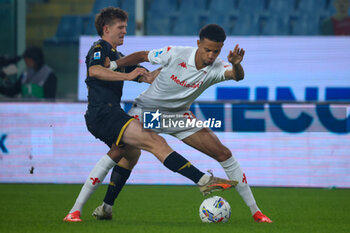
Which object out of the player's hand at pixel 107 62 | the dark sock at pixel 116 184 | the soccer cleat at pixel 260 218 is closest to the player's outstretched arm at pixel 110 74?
the player's hand at pixel 107 62

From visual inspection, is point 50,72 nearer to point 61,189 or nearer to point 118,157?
point 61,189

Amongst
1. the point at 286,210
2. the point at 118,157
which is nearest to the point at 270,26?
the point at 286,210

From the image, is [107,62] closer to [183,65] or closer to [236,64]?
[183,65]

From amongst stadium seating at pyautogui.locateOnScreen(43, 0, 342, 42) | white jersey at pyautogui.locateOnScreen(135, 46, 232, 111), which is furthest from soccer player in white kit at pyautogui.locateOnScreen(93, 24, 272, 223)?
stadium seating at pyautogui.locateOnScreen(43, 0, 342, 42)

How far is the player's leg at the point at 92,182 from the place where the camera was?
5.81m

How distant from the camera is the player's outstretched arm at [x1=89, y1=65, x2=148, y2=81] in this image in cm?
549

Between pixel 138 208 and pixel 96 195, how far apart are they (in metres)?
1.58

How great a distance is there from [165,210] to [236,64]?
2083mm

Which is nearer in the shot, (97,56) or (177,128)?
(97,56)

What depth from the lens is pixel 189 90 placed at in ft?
19.4

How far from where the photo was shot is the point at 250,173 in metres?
9.55

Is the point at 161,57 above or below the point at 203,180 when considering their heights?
above

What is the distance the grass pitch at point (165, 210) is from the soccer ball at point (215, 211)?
9 cm

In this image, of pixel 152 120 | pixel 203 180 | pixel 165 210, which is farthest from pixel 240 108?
pixel 203 180
